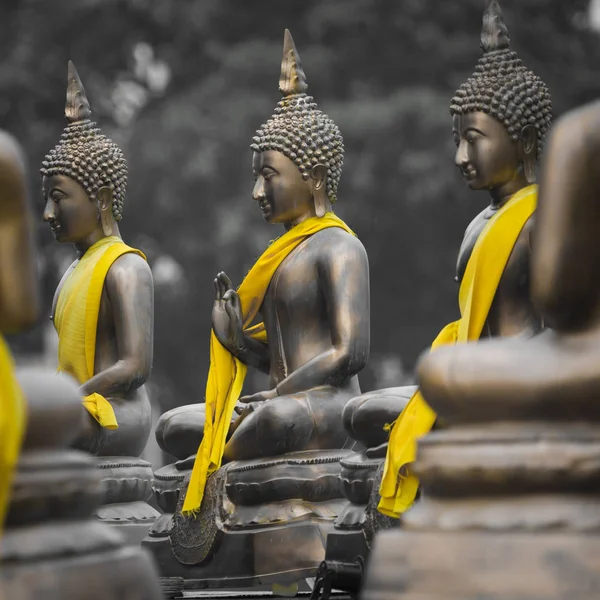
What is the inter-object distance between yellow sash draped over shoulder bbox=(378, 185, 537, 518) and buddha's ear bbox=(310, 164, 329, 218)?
129 cm

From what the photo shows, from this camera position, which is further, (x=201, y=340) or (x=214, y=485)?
(x=201, y=340)

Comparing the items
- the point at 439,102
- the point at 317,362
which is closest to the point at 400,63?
the point at 439,102

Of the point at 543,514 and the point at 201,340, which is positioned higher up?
the point at 543,514

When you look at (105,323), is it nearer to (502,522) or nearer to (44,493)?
(44,493)

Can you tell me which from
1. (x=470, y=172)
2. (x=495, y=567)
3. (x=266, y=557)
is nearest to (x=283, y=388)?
(x=266, y=557)

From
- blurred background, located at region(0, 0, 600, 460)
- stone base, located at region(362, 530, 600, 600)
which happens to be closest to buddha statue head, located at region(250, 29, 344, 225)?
stone base, located at region(362, 530, 600, 600)

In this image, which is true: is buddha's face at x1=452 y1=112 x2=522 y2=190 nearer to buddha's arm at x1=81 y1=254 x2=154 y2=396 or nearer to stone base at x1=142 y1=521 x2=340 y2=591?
stone base at x1=142 y1=521 x2=340 y2=591

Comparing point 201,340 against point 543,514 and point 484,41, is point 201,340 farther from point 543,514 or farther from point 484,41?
point 543,514

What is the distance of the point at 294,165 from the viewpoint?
640 cm

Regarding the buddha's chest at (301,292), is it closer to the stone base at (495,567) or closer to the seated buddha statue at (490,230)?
the seated buddha statue at (490,230)

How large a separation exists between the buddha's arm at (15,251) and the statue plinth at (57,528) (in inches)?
5.9

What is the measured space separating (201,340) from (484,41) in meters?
12.1

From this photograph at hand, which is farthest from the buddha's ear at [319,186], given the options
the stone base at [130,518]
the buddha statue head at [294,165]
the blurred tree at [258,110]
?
the blurred tree at [258,110]

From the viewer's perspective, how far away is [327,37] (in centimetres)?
1675
